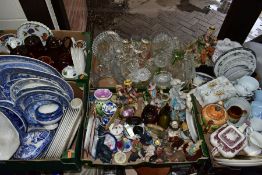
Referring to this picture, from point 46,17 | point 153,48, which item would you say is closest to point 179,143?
point 153,48

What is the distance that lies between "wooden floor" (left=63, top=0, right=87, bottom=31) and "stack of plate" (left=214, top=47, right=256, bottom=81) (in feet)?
4.46

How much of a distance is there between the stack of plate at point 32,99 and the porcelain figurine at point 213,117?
77 centimetres

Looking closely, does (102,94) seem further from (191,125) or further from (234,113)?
(234,113)

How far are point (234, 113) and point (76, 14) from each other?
6.01 feet

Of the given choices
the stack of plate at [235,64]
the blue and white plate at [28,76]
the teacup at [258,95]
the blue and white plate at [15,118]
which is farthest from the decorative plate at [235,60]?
the blue and white plate at [15,118]

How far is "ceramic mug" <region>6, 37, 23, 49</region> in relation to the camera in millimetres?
1684

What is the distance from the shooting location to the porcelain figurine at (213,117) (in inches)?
56.0

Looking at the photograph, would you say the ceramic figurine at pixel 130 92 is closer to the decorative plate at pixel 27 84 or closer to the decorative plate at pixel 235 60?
the decorative plate at pixel 27 84

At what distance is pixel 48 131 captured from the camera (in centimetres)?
144

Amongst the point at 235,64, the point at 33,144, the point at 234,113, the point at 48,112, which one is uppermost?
the point at 235,64

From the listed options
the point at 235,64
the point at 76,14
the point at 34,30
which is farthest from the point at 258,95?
Answer: the point at 76,14

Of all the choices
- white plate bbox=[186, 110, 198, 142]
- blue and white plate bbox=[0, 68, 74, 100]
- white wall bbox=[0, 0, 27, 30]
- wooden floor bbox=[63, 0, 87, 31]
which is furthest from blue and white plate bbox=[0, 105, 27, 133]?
wooden floor bbox=[63, 0, 87, 31]

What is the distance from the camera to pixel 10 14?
1852mm

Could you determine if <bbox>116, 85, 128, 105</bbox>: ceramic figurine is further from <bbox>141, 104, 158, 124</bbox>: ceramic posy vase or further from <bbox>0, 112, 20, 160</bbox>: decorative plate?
<bbox>0, 112, 20, 160</bbox>: decorative plate
